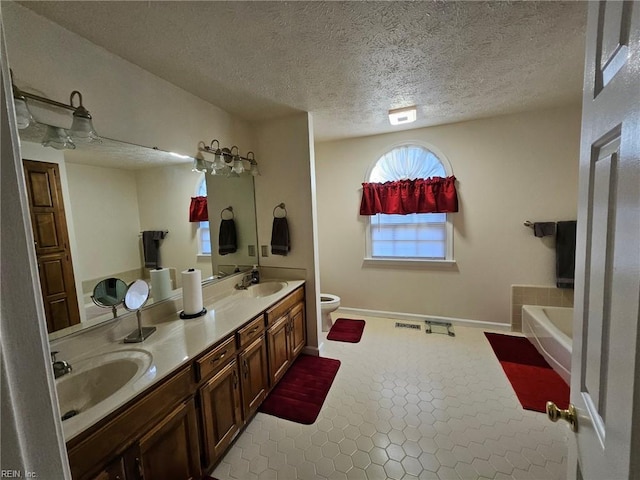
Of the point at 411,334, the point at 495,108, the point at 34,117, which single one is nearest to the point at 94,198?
the point at 34,117

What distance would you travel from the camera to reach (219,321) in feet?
5.69

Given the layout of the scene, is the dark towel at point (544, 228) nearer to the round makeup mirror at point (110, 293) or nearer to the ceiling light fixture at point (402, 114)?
the ceiling light fixture at point (402, 114)

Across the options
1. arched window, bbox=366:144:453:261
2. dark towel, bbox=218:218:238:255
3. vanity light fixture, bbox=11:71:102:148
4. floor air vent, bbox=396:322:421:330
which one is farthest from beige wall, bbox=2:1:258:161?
floor air vent, bbox=396:322:421:330

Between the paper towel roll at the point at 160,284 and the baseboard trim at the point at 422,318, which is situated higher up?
the paper towel roll at the point at 160,284

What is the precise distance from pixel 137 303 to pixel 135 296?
4 cm

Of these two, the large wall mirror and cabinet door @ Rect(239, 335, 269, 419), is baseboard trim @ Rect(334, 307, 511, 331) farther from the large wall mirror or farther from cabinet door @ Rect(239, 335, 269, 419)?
the large wall mirror

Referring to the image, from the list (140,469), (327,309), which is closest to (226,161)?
(327,309)

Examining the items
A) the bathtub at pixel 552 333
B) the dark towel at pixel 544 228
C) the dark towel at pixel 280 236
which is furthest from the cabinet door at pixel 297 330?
the dark towel at pixel 544 228

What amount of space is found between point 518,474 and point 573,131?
3.09 metres

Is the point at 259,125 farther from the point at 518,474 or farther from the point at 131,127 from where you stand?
the point at 518,474

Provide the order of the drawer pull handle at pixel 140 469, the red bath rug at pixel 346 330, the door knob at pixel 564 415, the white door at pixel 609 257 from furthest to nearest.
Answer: the red bath rug at pixel 346 330 < the drawer pull handle at pixel 140 469 < the door knob at pixel 564 415 < the white door at pixel 609 257

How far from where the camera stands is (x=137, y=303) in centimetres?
148

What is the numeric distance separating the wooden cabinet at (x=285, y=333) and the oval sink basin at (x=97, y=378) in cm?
92

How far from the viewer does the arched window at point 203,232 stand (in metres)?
2.26
